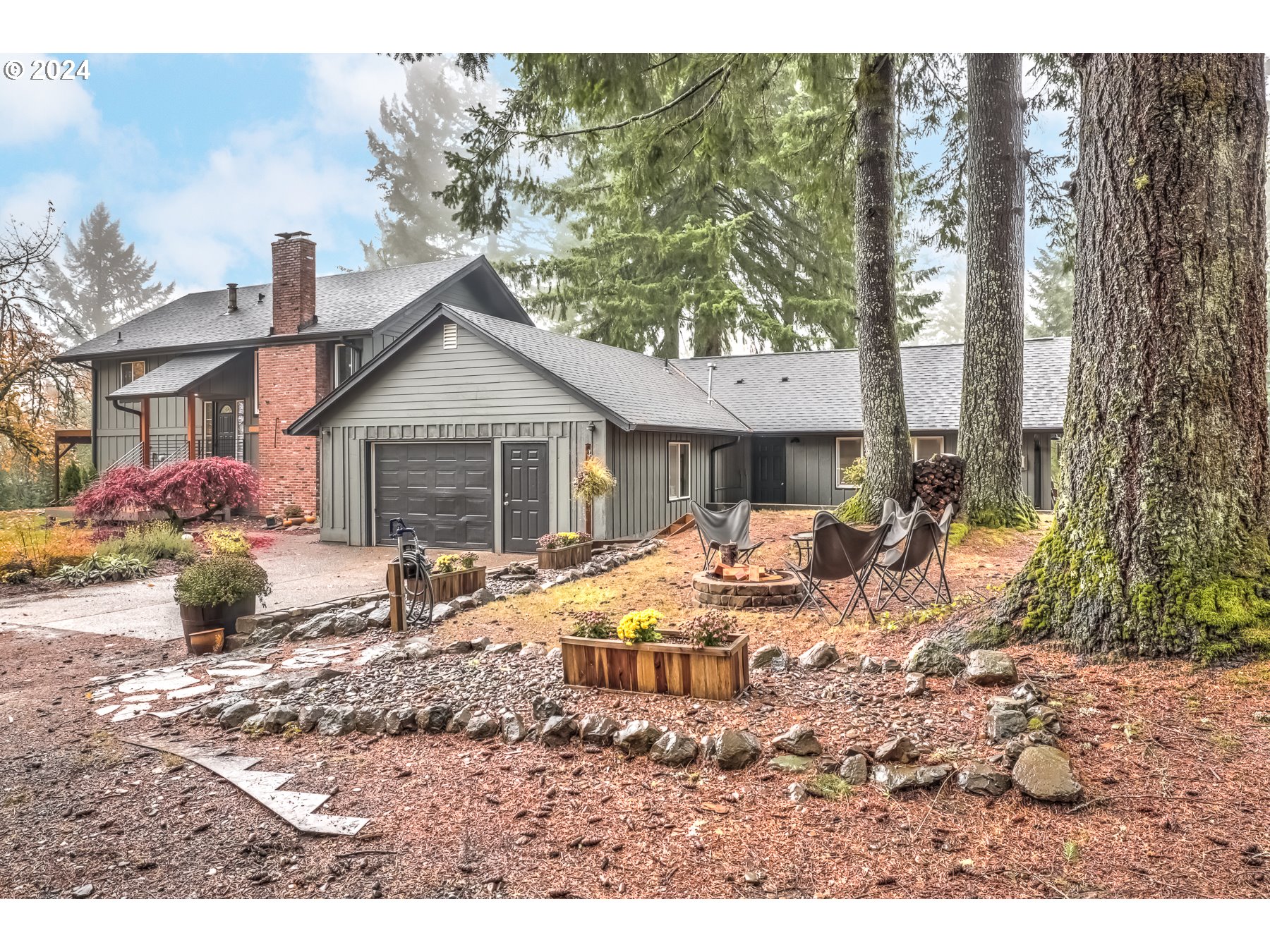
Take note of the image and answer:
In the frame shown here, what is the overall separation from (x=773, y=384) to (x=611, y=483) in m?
5.46

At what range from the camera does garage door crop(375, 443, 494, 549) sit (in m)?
9.18

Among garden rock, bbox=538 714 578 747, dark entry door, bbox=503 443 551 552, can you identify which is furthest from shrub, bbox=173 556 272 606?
dark entry door, bbox=503 443 551 552

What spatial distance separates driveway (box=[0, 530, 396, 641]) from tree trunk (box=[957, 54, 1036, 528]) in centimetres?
Result: 543

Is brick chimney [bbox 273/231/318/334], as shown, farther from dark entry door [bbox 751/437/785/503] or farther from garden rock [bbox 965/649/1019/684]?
garden rock [bbox 965/649/1019/684]

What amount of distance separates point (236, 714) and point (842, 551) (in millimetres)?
3132

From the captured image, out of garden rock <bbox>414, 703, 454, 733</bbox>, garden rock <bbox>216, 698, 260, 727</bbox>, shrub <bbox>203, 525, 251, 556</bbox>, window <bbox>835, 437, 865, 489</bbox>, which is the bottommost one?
garden rock <bbox>216, 698, 260, 727</bbox>

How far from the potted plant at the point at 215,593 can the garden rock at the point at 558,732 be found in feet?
9.71

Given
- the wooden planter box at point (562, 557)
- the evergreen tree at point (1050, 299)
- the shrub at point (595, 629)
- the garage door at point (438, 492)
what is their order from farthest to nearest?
the evergreen tree at point (1050, 299) < the garage door at point (438, 492) < the wooden planter box at point (562, 557) < the shrub at point (595, 629)

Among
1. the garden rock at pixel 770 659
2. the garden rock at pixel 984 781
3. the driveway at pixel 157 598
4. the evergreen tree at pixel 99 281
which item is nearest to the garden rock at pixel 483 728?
the garden rock at pixel 770 659

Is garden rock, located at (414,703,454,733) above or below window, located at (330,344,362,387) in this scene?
below

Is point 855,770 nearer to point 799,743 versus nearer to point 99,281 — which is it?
point 799,743

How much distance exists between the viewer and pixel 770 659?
3.38m

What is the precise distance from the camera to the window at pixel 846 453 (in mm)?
11422

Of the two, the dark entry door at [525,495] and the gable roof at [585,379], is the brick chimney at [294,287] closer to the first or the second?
the gable roof at [585,379]
